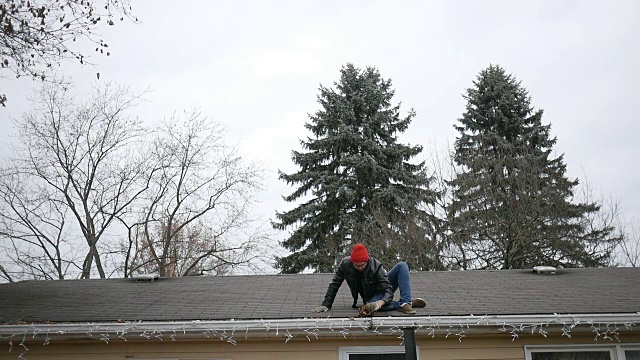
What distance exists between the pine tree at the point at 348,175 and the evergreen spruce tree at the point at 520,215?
2028 millimetres

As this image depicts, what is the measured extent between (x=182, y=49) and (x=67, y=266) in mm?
11063

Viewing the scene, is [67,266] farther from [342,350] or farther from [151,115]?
[342,350]

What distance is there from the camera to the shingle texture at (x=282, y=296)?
622cm

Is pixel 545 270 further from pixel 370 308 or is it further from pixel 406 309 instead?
pixel 370 308

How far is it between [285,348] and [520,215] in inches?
535

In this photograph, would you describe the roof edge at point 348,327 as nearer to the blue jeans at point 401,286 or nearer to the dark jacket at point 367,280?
the blue jeans at point 401,286

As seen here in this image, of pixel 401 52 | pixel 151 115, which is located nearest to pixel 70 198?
pixel 151 115

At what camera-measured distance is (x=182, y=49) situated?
1300 cm

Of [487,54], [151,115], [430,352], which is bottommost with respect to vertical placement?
[430,352]

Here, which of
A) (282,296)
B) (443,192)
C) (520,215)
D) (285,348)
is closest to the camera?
(285,348)

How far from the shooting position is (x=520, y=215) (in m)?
17.7

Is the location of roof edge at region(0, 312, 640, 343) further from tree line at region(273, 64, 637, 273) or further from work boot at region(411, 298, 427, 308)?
tree line at region(273, 64, 637, 273)

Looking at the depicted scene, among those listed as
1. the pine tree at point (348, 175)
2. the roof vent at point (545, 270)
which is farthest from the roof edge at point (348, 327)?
the pine tree at point (348, 175)

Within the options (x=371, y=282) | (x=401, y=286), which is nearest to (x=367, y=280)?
(x=371, y=282)
